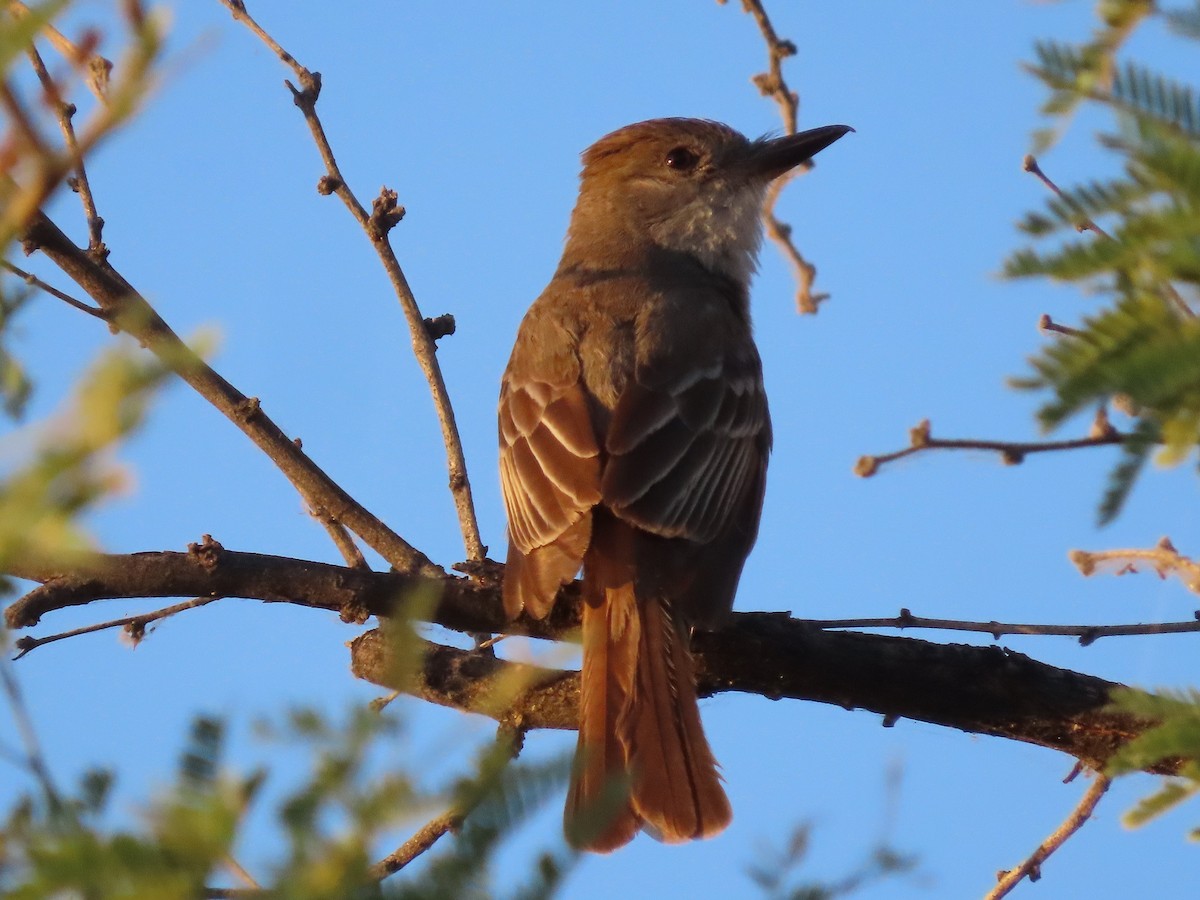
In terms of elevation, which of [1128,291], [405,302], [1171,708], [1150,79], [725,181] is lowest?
[1171,708]

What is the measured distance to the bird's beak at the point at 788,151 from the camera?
761 centimetres

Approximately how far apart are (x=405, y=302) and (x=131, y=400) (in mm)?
4140

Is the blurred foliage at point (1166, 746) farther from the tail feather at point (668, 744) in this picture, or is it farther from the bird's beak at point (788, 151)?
the bird's beak at point (788, 151)

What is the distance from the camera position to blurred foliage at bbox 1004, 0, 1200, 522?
2229 mm

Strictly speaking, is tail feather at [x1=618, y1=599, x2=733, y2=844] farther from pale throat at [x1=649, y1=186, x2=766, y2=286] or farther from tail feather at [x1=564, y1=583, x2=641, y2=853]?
pale throat at [x1=649, y1=186, x2=766, y2=286]

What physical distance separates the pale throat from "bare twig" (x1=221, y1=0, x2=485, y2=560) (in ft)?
7.14

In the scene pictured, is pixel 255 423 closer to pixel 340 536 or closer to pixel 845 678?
pixel 340 536

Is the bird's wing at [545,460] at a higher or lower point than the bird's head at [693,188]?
lower

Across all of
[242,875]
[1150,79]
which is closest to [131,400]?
[242,875]

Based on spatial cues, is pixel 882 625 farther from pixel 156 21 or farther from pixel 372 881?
pixel 156 21

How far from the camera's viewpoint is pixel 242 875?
2.05m

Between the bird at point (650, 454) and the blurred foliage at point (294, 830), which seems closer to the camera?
the blurred foliage at point (294, 830)

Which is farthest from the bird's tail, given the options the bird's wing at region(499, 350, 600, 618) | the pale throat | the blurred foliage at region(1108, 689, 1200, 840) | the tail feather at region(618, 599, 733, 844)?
the pale throat

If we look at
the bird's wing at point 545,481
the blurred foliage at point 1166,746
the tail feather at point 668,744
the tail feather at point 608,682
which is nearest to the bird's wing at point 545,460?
the bird's wing at point 545,481
